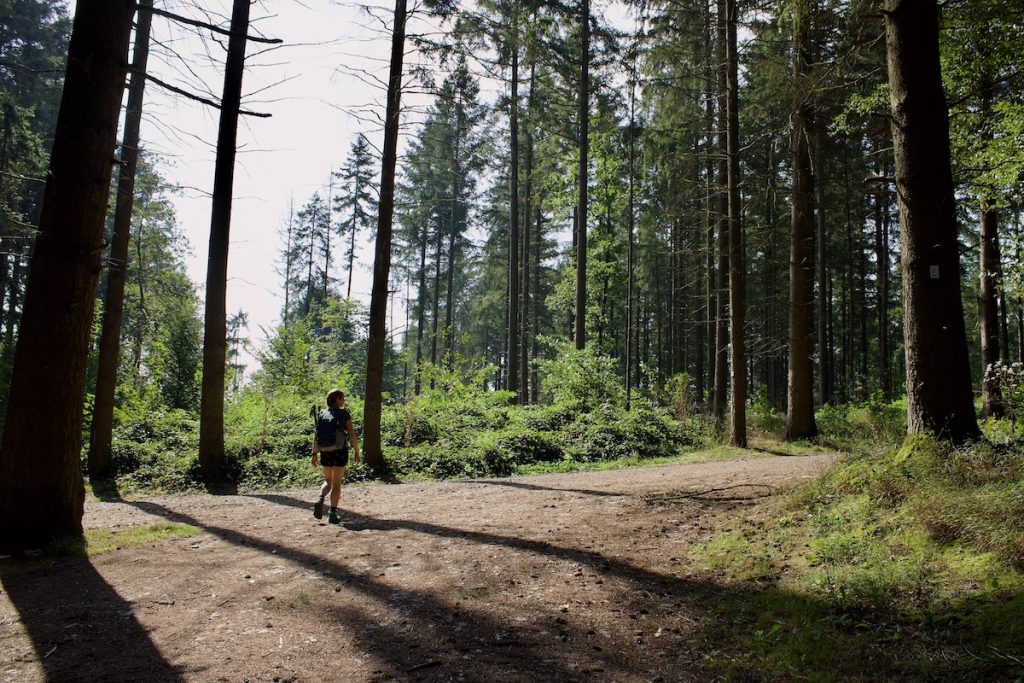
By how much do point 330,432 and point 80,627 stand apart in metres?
3.69

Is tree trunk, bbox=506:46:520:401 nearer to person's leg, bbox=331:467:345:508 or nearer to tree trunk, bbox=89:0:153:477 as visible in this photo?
tree trunk, bbox=89:0:153:477

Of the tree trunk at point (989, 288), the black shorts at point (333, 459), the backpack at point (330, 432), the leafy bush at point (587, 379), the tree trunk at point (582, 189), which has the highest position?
the tree trunk at point (582, 189)

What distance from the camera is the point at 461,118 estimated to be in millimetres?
13500

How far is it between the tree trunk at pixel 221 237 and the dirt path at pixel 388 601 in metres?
3.44

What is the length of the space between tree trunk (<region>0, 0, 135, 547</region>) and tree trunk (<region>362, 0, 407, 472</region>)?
18.5ft

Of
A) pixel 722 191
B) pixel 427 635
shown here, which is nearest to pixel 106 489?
pixel 427 635

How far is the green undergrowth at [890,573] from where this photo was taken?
10.1 feet

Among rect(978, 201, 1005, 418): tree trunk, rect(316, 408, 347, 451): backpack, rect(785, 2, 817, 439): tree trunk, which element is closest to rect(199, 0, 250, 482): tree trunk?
rect(316, 408, 347, 451): backpack

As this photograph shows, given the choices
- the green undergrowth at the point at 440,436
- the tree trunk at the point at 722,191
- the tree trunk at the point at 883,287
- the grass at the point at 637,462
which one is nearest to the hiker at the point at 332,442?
the green undergrowth at the point at 440,436

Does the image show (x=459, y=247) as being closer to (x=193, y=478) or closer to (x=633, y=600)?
(x=193, y=478)

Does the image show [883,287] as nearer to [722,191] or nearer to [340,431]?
[722,191]

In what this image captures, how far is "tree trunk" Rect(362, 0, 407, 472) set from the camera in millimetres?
11453

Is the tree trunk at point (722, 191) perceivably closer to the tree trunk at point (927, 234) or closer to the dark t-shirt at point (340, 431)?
the tree trunk at point (927, 234)

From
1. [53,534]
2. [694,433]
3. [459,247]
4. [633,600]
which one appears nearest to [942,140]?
[633,600]
